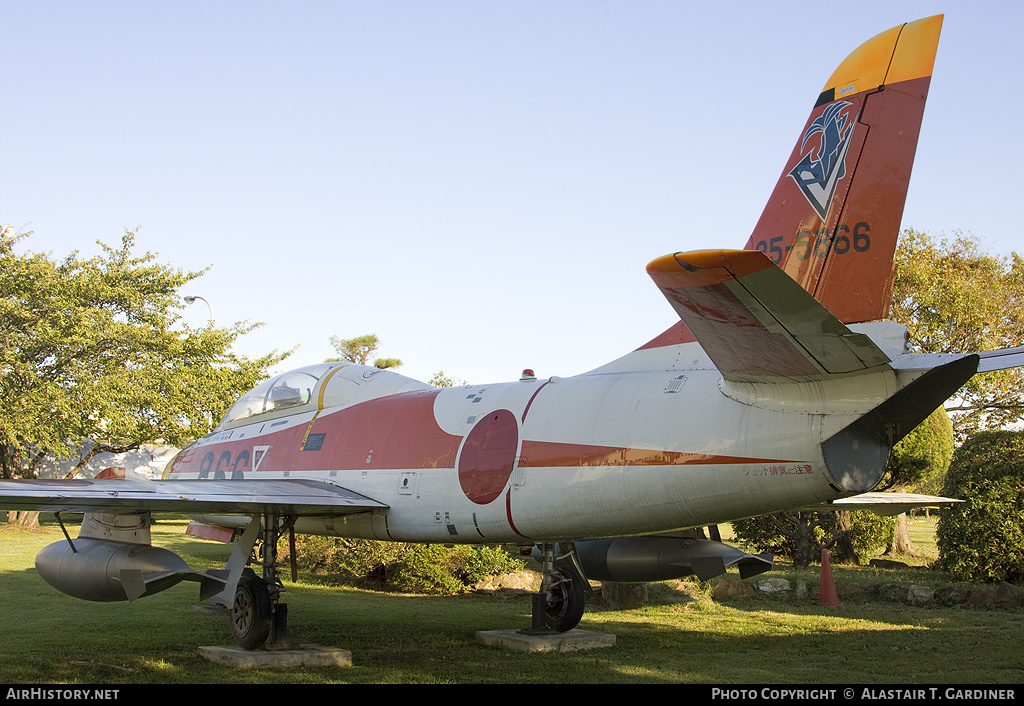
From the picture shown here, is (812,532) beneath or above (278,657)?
above

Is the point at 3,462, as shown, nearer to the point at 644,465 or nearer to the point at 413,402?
the point at 413,402

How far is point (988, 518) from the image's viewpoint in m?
14.2

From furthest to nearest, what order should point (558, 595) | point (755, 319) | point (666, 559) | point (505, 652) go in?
point (558, 595)
point (666, 559)
point (505, 652)
point (755, 319)

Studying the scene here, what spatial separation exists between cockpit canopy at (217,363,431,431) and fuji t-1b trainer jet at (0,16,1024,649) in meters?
0.04

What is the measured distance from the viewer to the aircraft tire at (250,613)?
8375 mm

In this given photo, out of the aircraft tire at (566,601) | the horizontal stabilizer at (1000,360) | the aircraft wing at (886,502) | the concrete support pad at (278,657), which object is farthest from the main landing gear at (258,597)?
the horizontal stabilizer at (1000,360)

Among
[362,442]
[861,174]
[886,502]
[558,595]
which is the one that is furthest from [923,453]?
[362,442]

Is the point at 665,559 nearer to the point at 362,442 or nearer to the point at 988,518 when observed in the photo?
the point at 362,442

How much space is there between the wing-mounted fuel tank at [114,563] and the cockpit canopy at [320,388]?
251cm

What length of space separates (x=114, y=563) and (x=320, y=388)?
320 cm

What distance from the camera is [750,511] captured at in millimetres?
6445

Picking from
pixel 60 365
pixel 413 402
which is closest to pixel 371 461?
pixel 413 402

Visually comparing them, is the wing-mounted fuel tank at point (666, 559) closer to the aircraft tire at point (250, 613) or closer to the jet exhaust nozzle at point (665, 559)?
the jet exhaust nozzle at point (665, 559)
